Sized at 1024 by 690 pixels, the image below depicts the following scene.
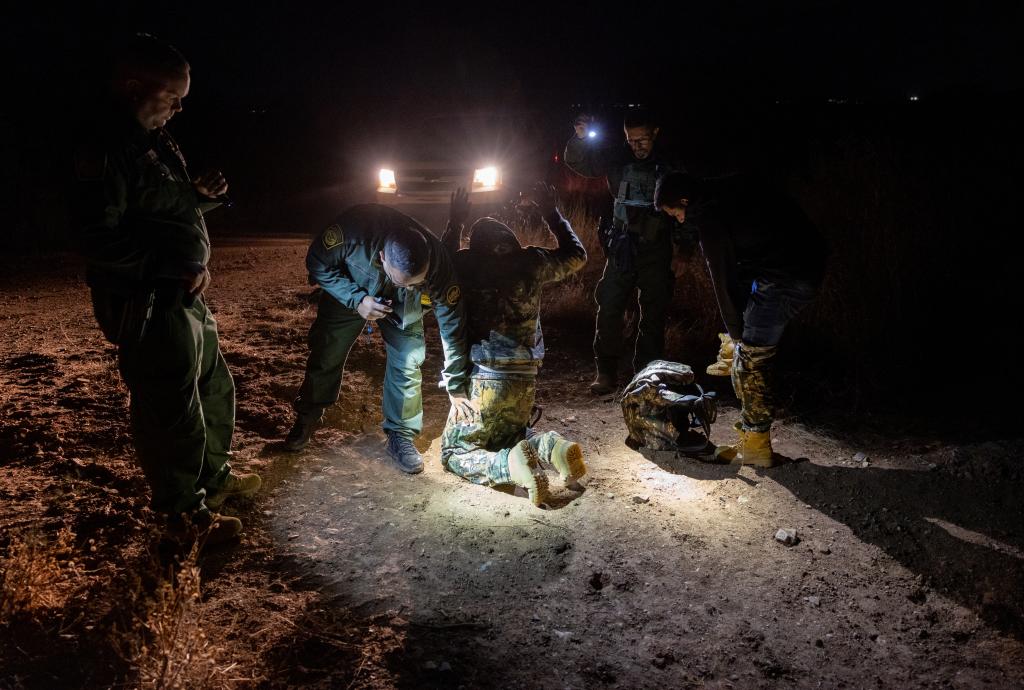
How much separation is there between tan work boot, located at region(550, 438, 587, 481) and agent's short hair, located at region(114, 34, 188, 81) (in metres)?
2.39

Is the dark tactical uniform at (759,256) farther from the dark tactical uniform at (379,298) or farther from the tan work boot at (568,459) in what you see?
the dark tactical uniform at (379,298)

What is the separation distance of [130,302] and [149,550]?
1033mm

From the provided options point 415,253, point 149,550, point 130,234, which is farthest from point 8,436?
point 415,253

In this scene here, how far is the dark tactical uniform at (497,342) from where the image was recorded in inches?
140

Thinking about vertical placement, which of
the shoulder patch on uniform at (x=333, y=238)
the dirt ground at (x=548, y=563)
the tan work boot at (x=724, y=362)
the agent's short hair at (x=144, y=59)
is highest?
the agent's short hair at (x=144, y=59)

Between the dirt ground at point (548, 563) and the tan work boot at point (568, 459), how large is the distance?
26 cm

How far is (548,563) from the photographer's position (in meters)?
2.95

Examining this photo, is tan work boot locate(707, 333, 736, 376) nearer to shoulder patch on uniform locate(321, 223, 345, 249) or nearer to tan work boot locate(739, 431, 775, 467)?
tan work boot locate(739, 431, 775, 467)

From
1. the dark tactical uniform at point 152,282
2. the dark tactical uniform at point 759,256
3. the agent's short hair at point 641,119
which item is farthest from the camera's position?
the agent's short hair at point 641,119

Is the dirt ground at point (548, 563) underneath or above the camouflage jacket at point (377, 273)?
underneath

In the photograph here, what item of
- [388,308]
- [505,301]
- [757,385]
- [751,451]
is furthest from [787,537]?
[388,308]

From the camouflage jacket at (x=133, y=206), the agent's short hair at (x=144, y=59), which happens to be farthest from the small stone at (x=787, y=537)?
the agent's short hair at (x=144, y=59)

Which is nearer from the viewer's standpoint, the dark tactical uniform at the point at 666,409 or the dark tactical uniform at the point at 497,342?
the dark tactical uniform at the point at 497,342

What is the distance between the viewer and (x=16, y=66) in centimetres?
1856
